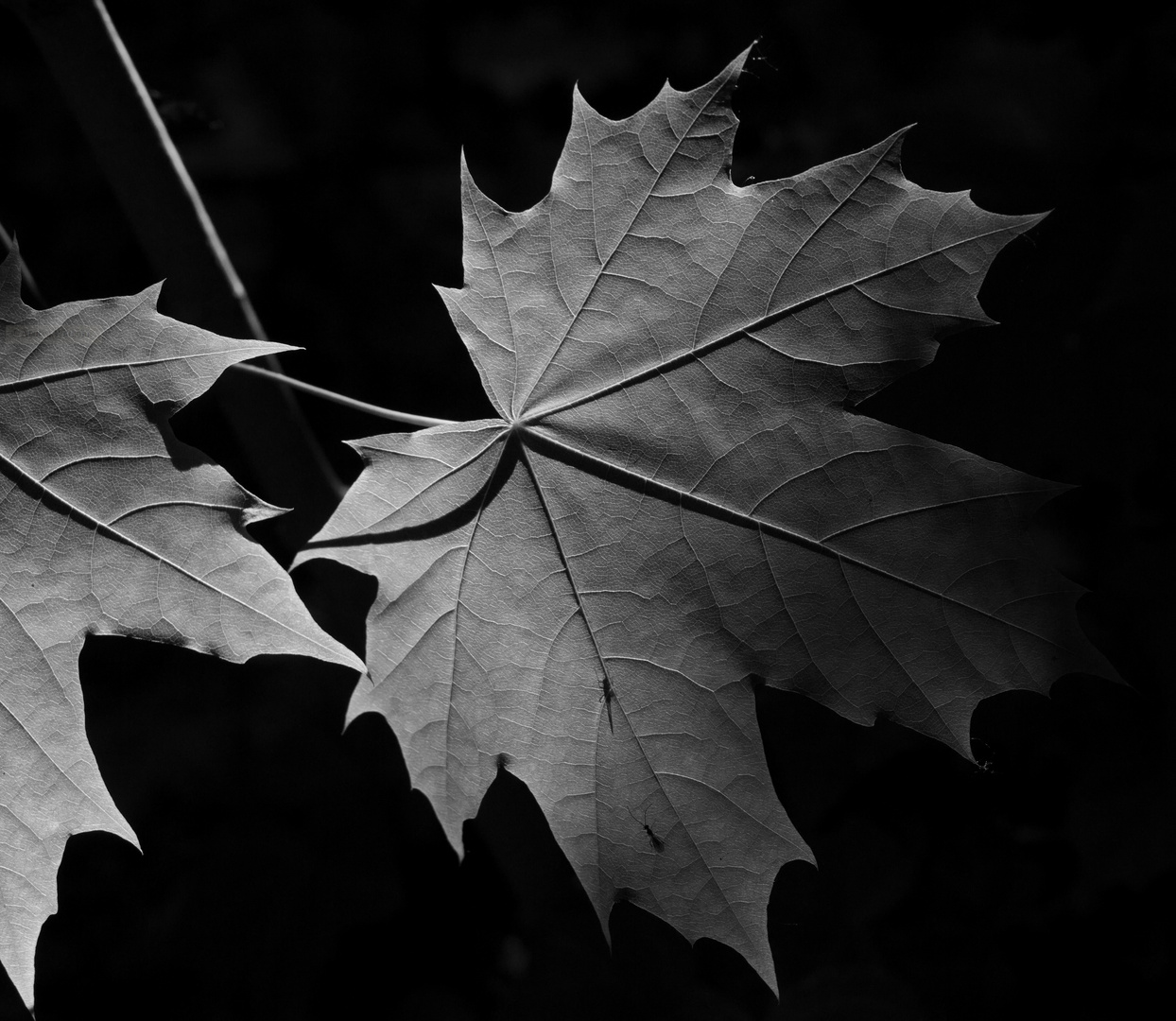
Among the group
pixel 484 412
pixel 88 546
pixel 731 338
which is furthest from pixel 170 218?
pixel 484 412

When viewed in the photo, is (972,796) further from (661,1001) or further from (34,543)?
(34,543)

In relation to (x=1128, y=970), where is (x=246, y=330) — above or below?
above

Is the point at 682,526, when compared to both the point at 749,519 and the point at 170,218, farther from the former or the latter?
the point at 170,218

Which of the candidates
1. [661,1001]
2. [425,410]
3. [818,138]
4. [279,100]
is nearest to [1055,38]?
[818,138]

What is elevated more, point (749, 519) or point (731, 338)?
point (731, 338)

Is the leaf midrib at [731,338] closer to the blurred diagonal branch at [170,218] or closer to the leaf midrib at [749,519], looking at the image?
the leaf midrib at [749,519]

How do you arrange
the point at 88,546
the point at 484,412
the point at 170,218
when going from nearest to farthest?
the point at 88,546 → the point at 170,218 → the point at 484,412

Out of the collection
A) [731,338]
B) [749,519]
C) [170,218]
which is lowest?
[749,519]
